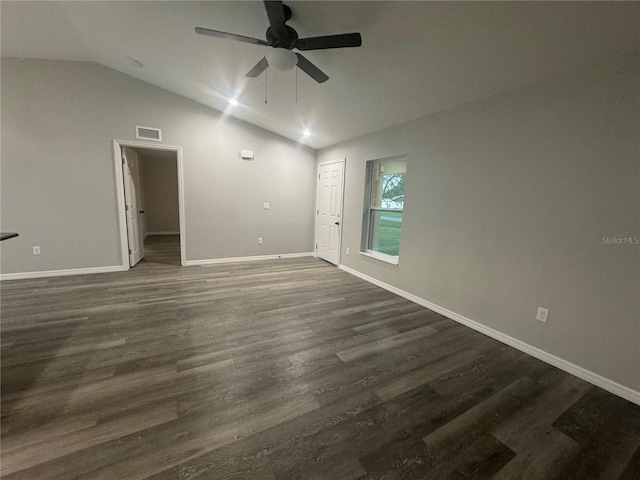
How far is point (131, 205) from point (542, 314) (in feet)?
19.4

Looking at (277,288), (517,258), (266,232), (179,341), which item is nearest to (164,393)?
(179,341)

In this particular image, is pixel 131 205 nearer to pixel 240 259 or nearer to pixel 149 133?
pixel 149 133

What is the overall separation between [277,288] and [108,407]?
2.25 metres

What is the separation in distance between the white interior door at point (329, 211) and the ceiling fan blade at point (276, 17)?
2.96m

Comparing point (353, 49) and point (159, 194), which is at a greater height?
point (353, 49)

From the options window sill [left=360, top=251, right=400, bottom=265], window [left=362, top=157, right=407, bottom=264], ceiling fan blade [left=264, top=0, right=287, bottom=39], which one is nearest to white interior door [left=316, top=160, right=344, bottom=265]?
window [left=362, top=157, right=407, bottom=264]

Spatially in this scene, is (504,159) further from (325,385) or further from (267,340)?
(267,340)

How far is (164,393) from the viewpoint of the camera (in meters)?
1.66

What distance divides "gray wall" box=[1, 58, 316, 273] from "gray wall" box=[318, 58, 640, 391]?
11.0ft

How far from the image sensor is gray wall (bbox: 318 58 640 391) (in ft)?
5.87

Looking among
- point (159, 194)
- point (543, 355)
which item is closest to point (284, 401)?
point (543, 355)

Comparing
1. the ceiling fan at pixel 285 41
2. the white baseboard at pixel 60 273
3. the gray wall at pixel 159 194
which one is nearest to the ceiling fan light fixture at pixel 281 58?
the ceiling fan at pixel 285 41

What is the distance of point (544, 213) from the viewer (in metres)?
2.16

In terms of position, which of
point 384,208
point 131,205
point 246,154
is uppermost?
point 246,154
